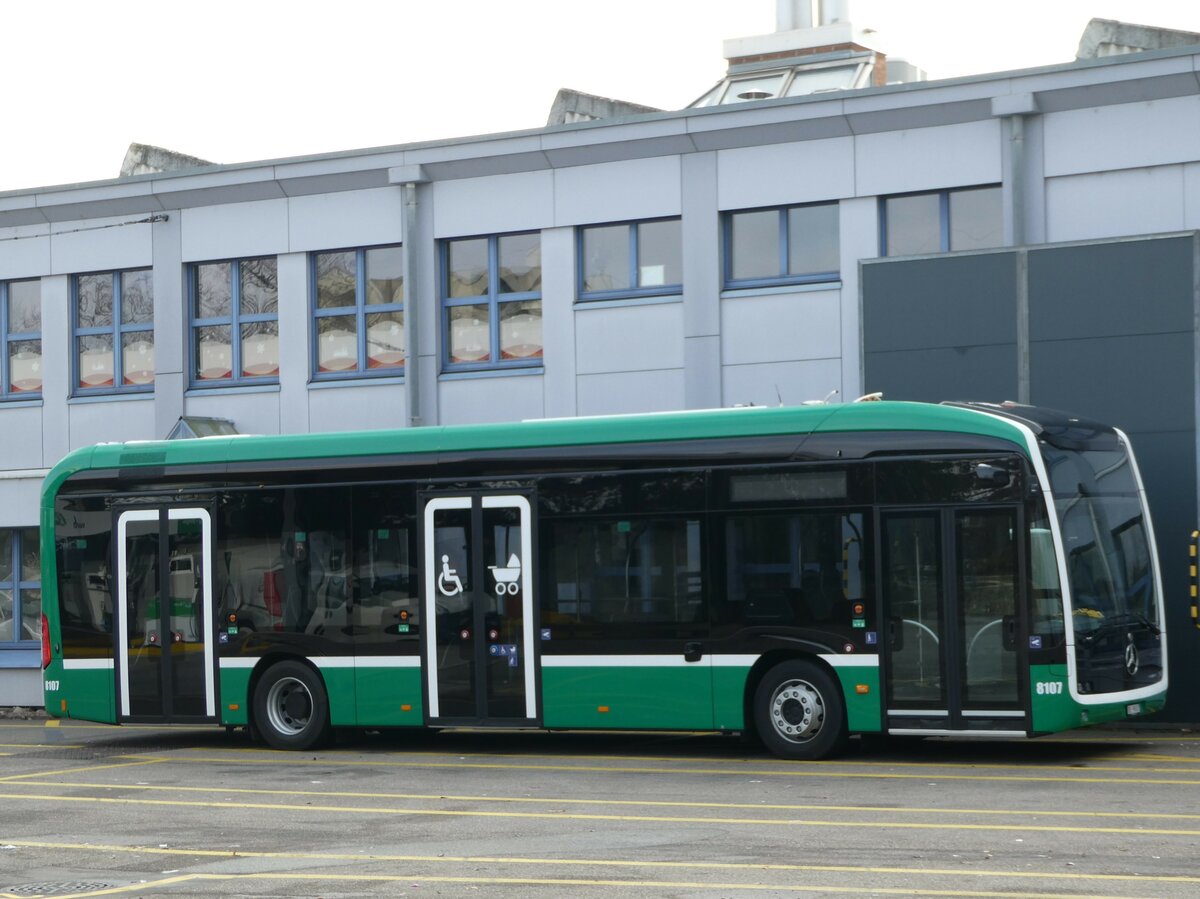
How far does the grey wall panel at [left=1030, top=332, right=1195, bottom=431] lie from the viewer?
18906 millimetres

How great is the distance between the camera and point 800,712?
1606cm

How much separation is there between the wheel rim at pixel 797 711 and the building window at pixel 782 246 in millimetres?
7078

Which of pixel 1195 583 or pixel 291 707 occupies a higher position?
pixel 1195 583

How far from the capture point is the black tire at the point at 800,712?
1588 cm

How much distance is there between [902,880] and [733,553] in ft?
22.6

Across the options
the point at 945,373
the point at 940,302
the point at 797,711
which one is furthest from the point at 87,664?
the point at 940,302

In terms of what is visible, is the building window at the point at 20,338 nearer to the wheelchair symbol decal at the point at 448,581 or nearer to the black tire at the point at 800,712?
the wheelchair symbol decal at the point at 448,581

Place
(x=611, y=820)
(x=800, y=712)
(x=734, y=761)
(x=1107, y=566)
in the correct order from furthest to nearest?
(x=734, y=761) → (x=800, y=712) → (x=1107, y=566) → (x=611, y=820)

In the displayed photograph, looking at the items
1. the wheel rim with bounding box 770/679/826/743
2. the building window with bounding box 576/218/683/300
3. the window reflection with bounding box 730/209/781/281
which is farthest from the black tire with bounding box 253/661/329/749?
the window reflection with bounding box 730/209/781/281

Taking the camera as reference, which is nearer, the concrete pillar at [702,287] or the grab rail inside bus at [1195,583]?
the grab rail inside bus at [1195,583]

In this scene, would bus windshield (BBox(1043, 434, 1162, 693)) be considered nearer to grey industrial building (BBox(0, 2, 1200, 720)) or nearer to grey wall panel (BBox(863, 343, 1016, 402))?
grey industrial building (BBox(0, 2, 1200, 720))

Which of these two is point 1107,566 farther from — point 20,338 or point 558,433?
point 20,338

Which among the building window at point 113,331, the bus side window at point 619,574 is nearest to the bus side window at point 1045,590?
the bus side window at point 619,574

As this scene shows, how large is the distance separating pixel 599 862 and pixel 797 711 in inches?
228
